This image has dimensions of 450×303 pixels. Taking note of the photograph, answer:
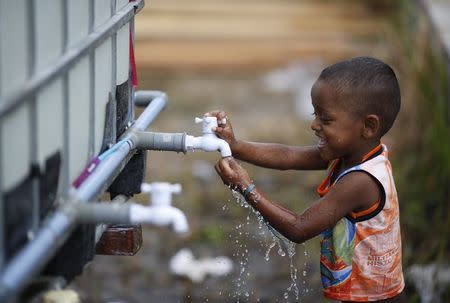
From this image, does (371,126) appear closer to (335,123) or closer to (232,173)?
(335,123)

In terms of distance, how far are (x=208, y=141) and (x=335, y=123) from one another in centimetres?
35

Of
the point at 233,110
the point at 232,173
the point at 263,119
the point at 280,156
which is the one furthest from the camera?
the point at 233,110

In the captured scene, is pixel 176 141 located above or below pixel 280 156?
above

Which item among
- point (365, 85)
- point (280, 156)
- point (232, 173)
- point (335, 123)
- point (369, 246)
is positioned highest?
point (365, 85)

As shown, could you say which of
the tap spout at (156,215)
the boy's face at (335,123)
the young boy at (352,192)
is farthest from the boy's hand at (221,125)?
the tap spout at (156,215)

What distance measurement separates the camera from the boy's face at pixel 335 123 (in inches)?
97.3

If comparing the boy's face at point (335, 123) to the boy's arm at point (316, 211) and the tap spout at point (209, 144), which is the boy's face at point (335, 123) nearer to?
the boy's arm at point (316, 211)

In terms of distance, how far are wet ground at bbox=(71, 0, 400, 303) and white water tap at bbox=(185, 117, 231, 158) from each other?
1318 mm

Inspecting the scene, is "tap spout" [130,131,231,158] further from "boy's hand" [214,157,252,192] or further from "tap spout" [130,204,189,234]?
"tap spout" [130,204,189,234]

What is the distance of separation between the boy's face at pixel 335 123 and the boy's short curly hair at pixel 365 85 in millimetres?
18

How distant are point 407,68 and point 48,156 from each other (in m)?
3.72

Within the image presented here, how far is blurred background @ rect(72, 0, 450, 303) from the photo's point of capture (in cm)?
418

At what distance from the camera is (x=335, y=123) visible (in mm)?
2480

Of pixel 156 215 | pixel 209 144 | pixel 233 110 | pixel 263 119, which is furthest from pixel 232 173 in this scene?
pixel 233 110
